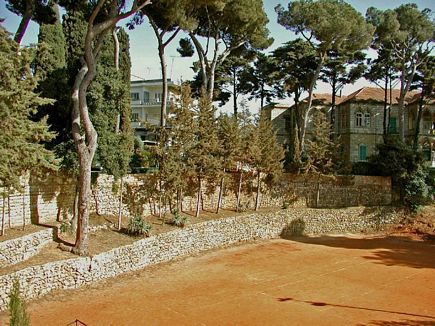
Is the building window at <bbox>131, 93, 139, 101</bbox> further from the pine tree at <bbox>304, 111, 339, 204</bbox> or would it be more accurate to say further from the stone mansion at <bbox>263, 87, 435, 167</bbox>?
the pine tree at <bbox>304, 111, 339, 204</bbox>

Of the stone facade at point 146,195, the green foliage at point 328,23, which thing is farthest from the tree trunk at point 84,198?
the green foliage at point 328,23

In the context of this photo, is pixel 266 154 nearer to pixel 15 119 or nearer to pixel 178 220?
pixel 178 220

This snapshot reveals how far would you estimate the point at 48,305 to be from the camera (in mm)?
13219

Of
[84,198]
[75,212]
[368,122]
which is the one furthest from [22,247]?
[368,122]

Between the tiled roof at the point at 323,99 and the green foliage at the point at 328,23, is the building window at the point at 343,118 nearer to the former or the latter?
the tiled roof at the point at 323,99

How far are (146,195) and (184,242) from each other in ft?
9.75

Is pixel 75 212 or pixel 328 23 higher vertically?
pixel 328 23

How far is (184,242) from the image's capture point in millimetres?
20484

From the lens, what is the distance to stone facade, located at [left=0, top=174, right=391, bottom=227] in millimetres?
16766

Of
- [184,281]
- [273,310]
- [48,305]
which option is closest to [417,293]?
[273,310]

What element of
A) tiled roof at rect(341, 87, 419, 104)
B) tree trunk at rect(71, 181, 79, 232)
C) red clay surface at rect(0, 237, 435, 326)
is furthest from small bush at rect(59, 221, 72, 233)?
tiled roof at rect(341, 87, 419, 104)

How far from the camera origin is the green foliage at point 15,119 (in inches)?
459

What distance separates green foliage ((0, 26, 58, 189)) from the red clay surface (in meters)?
4.15

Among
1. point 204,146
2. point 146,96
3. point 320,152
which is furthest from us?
point 146,96
